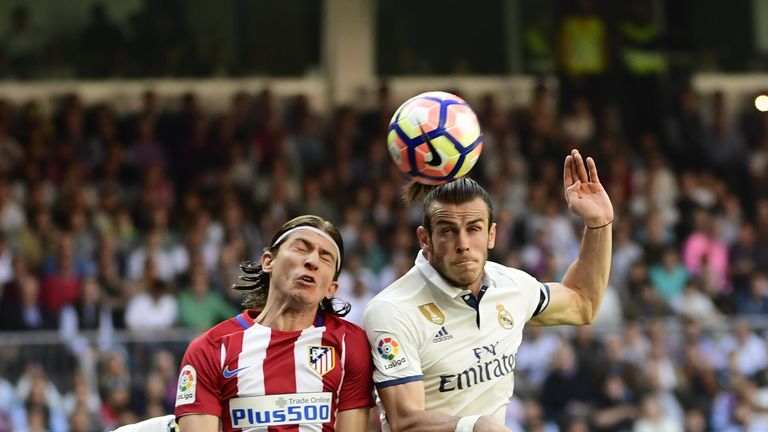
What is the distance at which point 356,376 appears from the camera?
20.4 ft

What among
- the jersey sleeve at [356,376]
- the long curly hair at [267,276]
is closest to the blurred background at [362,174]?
the long curly hair at [267,276]

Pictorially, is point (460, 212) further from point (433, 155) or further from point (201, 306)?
point (201, 306)

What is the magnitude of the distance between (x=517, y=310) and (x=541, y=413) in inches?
265

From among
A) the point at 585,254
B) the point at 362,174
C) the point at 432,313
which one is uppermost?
the point at 585,254

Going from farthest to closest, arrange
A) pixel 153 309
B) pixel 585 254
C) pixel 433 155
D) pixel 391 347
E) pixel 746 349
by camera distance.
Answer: pixel 746 349 < pixel 153 309 < pixel 585 254 < pixel 433 155 < pixel 391 347

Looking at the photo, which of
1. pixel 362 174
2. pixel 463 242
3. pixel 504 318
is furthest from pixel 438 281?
pixel 362 174

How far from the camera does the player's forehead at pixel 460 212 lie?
629 centimetres

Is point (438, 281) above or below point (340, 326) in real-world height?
above

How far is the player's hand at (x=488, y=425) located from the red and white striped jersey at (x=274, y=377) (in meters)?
0.57

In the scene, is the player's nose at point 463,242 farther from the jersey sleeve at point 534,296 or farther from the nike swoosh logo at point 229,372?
the nike swoosh logo at point 229,372

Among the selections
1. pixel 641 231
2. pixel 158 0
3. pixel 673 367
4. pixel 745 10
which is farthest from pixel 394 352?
pixel 745 10

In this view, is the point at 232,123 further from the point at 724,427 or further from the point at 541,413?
the point at 724,427

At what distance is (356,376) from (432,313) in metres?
0.45

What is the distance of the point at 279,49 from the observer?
18.4 metres
